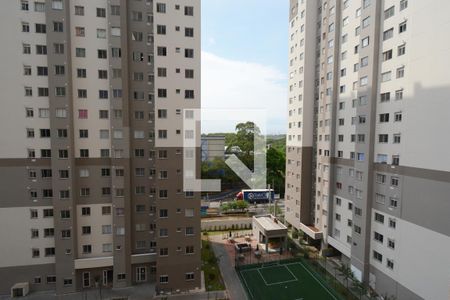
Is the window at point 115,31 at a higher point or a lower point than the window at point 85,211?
higher

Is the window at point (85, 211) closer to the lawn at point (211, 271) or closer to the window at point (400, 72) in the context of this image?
the lawn at point (211, 271)

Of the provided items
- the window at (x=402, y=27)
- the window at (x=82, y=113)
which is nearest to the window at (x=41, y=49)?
the window at (x=82, y=113)

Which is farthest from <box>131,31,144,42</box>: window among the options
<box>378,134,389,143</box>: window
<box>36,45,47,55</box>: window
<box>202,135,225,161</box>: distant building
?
<box>378,134,389,143</box>: window

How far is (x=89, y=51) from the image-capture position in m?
18.3

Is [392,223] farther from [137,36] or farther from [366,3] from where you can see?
[137,36]

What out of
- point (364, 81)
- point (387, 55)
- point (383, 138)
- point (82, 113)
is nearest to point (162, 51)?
point (82, 113)

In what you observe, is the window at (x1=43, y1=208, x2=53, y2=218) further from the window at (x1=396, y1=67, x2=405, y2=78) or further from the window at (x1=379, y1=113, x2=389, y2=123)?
the window at (x1=396, y1=67, x2=405, y2=78)

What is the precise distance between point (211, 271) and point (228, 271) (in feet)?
5.09

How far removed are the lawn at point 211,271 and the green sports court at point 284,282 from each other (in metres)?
1.94

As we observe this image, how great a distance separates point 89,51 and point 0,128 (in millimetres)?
8197

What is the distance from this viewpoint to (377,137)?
18.4 metres

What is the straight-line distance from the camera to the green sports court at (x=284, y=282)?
18.5m

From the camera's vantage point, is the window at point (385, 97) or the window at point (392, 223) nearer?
the window at point (392, 223)

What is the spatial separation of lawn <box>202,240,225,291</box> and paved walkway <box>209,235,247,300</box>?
1.53 ft
